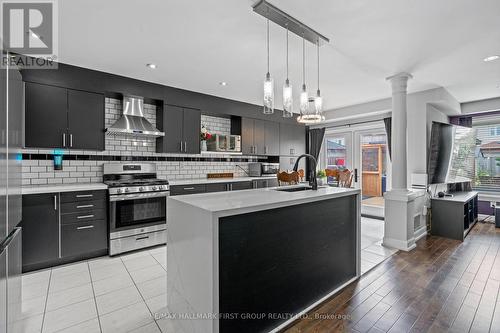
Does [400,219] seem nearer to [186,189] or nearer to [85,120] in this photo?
[186,189]

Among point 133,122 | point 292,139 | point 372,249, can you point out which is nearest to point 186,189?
point 133,122

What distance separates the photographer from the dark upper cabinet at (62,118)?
10.0 feet

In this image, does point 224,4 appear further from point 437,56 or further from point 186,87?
point 437,56

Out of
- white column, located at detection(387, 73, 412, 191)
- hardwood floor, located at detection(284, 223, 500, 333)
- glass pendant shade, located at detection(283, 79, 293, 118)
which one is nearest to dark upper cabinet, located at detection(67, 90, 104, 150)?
glass pendant shade, located at detection(283, 79, 293, 118)

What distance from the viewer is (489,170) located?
520cm

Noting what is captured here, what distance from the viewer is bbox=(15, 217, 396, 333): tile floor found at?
6.30ft

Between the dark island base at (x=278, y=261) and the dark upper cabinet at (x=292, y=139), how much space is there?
3.61 m

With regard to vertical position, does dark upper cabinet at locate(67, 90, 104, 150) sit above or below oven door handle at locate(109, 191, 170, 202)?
above

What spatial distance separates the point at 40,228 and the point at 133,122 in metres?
1.84

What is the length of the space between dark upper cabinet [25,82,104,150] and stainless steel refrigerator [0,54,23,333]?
1.80 m

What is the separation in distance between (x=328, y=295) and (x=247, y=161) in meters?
3.86

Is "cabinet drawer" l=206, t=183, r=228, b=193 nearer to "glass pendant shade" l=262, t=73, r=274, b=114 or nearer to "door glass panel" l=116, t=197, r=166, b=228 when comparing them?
"door glass panel" l=116, t=197, r=166, b=228

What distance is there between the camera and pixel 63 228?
2.99 metres

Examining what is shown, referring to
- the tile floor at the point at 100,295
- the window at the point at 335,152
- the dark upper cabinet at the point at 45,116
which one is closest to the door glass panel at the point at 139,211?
the tile floor at the point at 100,295
